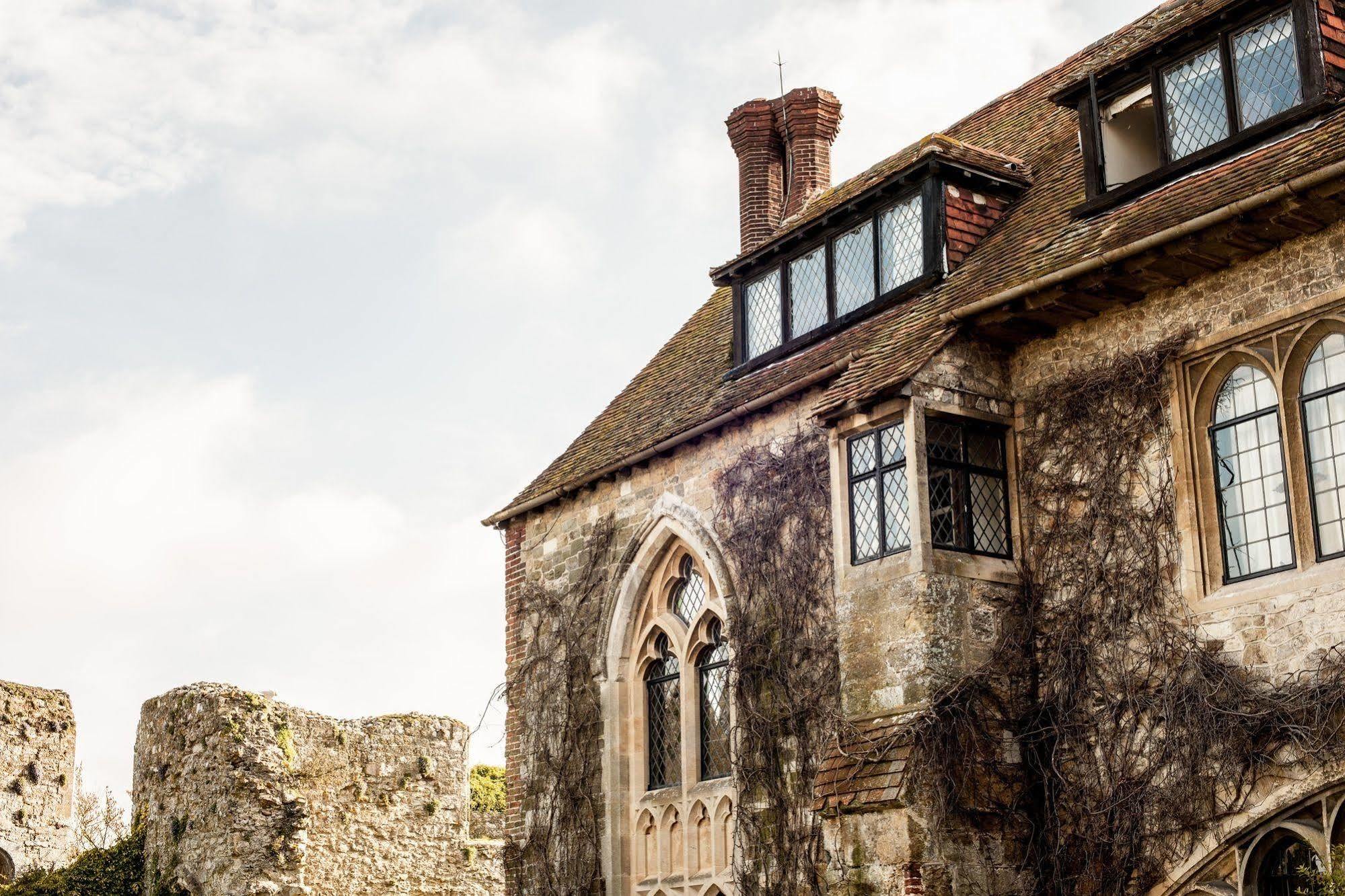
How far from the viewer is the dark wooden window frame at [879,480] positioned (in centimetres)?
1195

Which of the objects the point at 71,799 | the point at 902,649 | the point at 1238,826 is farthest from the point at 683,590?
the point at 71,799

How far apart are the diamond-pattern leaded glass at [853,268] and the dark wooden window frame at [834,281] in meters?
0.04

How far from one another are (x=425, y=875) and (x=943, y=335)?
1328 cm

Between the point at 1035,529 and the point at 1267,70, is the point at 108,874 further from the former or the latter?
the point at 1267,70

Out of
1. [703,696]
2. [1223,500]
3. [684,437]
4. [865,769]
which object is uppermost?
[684,437]

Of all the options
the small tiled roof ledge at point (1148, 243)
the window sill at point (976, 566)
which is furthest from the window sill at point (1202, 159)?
the window sill at point (976, 566)

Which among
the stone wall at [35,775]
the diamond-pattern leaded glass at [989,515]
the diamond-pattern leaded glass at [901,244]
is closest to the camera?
the diamond-pattern leaded glass at [989,515]

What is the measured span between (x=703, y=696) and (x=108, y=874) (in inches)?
423

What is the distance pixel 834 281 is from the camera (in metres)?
15.4

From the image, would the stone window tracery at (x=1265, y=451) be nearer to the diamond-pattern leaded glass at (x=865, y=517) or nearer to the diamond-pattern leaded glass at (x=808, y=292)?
the diamond-pattern leaded glass at (x=865, y=517)

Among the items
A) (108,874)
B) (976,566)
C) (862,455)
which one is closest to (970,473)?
(976,566)

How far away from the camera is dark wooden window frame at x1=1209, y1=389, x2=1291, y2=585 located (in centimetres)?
1041

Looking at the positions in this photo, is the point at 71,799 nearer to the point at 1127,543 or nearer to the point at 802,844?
the point at 802,844

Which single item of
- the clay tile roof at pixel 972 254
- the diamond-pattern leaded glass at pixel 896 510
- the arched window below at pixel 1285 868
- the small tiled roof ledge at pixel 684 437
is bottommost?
the arched window below at pixel 1285 868
